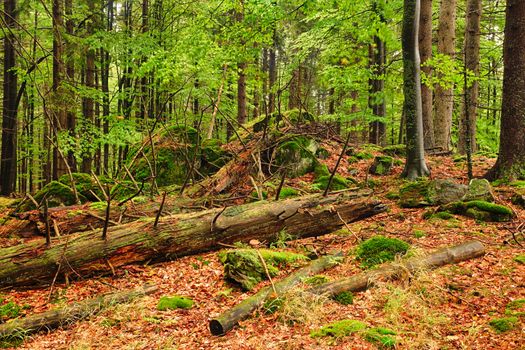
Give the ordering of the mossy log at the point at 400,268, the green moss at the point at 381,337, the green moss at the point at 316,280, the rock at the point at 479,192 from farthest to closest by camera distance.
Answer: the rock at the point at 479,192
the green moss at the point at 316,280
the mossy log at the point at 400,268
the green moss at the point at 381,337

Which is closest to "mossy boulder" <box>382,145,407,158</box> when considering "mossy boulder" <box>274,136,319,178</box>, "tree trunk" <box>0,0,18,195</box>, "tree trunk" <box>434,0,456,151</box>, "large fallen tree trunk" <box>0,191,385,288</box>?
"tree trunk" <box>434,0,456,151</box>

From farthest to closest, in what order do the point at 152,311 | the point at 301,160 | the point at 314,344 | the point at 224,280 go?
the point at 301,160 → the point at 224,280 → the point at 152,311 → the point at 314,344

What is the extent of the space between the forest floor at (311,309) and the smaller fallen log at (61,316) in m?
0.10

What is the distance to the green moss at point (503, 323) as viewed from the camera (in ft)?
12.0

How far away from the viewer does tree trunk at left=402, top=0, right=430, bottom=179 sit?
354 inches

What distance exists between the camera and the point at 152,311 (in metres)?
4.88

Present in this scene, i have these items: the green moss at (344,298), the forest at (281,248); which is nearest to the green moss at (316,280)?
the forest at (281,248)

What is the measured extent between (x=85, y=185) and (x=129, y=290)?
5.30 metres

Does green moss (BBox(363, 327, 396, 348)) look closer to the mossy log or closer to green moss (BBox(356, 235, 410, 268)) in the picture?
the mossy log

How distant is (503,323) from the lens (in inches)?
147

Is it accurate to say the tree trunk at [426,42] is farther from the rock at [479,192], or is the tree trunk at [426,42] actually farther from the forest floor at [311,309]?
the forest floor at [311,309]

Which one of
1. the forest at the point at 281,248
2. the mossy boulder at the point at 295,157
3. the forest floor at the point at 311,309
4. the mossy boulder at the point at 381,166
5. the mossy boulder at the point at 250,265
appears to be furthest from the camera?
the mossy boulder at the point at 381,166

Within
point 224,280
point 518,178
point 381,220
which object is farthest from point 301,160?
point 224,280

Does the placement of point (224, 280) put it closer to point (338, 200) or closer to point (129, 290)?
point (129, 290)
